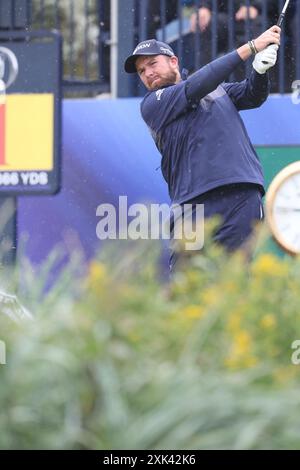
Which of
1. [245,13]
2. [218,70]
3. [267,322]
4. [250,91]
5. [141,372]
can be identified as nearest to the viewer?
[141,372]

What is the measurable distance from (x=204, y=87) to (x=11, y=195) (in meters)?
1.24

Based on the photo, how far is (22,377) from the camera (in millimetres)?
2889

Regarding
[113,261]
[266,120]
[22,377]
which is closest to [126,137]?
[266,120]

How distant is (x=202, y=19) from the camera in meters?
8.14

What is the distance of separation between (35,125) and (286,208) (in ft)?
8.24

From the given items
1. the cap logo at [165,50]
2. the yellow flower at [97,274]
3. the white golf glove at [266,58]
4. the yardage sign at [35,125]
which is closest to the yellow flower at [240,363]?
the yellow flower at [97,274]

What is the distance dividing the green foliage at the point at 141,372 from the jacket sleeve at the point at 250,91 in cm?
313

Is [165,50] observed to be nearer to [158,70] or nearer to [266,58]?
[158,70]

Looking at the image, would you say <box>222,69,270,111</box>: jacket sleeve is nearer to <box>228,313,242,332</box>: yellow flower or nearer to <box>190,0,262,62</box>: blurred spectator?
<box>190,0,262,62</box>: blurred spectator

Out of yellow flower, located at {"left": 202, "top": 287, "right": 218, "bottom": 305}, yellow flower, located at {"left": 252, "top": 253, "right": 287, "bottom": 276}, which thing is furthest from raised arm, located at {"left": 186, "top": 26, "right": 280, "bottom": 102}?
yellow flower, located at {"left": 202, "top": 287, "right": 218, "bottom": 305}

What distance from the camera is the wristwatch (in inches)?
301

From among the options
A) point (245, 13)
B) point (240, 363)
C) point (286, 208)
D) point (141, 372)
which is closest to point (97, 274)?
point (141, 372)

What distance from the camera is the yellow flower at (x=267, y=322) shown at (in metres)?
3.42

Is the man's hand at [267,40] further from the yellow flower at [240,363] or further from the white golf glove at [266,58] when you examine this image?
the yellow flower at [240,363]
